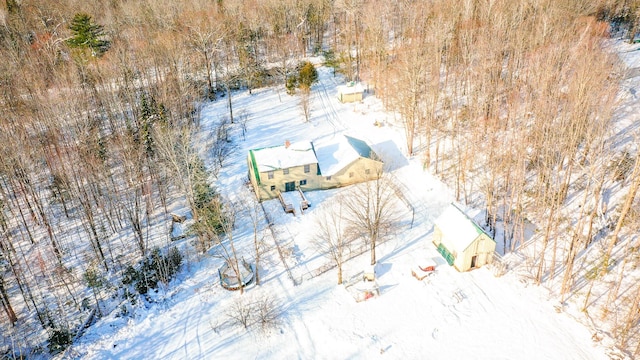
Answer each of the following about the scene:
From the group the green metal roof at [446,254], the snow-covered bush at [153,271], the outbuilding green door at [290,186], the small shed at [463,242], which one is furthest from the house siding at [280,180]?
the green metal roof at [446,254]

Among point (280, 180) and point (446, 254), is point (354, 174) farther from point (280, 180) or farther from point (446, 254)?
Result: point (446, 254)

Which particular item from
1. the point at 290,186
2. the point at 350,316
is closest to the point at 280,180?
the point at 290,186

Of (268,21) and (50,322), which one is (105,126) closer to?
(50,322)

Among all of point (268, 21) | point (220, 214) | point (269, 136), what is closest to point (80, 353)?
point (220, 214)

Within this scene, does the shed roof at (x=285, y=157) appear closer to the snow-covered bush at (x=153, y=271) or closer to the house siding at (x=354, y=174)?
the house siding at (x=354, y=174)

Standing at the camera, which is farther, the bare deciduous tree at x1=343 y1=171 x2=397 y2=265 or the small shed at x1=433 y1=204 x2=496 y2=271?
the bare deciduous tree at x1=343 y1=171 x2=397 y2=265

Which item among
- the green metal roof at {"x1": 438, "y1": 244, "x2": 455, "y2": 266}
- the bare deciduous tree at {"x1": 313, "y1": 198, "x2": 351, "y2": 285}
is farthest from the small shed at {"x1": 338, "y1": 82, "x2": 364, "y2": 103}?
the green metal roof at {"x1": 438, "y1": 244, "x2": 455, "y2": 266}

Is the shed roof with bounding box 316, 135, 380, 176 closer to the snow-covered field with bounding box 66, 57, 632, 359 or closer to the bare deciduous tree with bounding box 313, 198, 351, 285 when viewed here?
the bare deciduous tree with bounding box 313, 198, 351, 285
